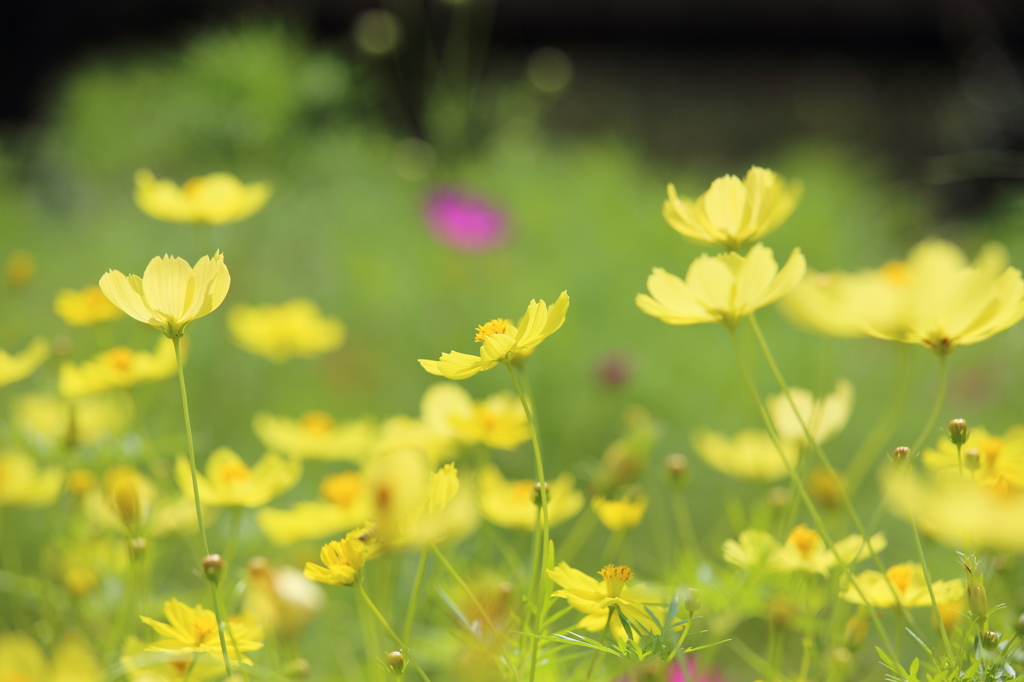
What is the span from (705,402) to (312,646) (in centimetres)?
58

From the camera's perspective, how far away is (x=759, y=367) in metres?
1.04

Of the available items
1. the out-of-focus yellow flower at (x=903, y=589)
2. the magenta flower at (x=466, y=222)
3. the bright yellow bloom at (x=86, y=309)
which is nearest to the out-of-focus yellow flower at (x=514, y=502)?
the out-of-focus yellow flower at (x=903, y=589)

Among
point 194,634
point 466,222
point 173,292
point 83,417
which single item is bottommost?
point 466,222

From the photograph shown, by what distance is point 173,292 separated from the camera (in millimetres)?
254

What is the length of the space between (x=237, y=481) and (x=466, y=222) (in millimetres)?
828

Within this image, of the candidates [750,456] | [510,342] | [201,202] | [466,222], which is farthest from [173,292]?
[466,222]

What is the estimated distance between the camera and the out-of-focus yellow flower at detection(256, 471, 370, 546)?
0.37 m

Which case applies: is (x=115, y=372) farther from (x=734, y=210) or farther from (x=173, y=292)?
(x=734, y=210)

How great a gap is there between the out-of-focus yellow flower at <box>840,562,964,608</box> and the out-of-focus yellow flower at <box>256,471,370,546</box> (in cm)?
20

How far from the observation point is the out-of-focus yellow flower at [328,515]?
0.37m

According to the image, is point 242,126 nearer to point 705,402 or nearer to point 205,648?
point 705,402

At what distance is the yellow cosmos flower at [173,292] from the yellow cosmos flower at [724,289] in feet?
0.44

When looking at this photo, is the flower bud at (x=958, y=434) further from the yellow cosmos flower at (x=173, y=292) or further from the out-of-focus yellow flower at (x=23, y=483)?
the out-of-focus yellow flower at (x=23, y=483)

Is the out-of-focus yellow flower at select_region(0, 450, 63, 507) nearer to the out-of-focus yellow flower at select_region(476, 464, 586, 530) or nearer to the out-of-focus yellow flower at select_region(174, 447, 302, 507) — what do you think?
the out-of-focus yellow flower at select_region(174, 447, 302, 507)
